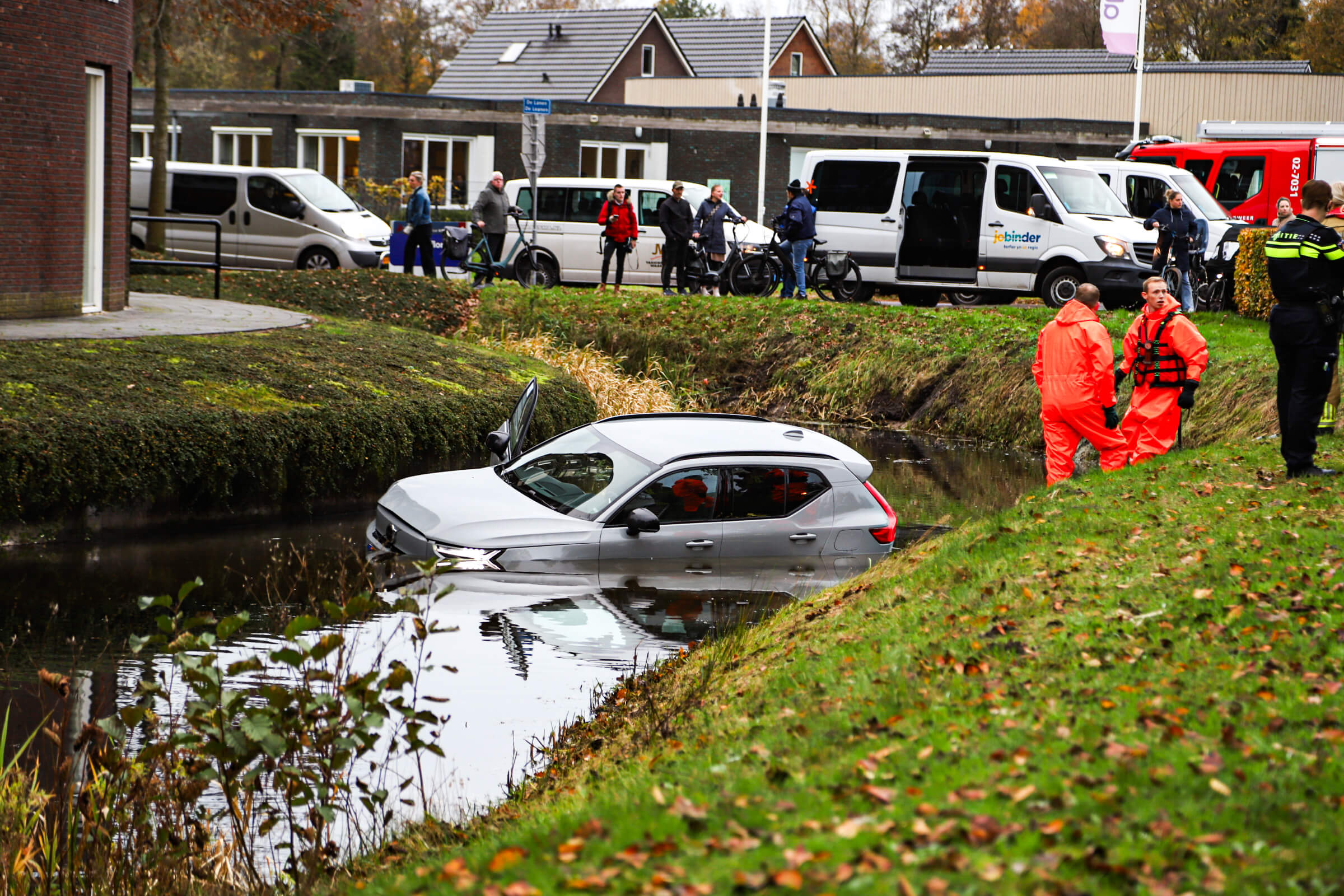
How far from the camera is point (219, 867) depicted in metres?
5.54

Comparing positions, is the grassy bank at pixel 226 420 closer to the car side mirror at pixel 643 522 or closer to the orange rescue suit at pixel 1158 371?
the car side mirror at pixel 643 522

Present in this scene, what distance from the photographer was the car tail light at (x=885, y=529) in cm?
1023

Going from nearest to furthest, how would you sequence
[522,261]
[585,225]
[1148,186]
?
[1148,186]
[522,261]
[585,225]

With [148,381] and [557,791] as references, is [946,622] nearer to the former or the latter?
[557,791]

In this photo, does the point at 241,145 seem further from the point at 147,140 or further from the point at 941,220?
the point at 941,220

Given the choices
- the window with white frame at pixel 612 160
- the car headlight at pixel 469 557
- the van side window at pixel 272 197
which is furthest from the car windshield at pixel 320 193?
the car headlight at pixel 469 557

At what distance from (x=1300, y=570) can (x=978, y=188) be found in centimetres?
1459

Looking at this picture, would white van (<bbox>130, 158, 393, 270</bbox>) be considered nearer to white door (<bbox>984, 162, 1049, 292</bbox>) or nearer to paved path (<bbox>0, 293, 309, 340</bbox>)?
paved path (<bbox>0, 293, 309, 340</bbox>)

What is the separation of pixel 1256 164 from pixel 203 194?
19769 millimetres

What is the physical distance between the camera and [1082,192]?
2041 centimetres

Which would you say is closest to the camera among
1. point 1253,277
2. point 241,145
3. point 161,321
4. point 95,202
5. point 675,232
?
point 161,321

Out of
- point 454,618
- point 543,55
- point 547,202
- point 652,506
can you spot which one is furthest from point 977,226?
point 543,55

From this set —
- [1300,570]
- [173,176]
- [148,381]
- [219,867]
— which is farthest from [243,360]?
[173,176]

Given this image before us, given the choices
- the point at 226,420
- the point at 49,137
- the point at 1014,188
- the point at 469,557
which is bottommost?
the point at 469,557
